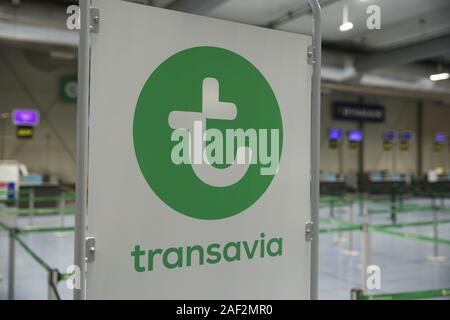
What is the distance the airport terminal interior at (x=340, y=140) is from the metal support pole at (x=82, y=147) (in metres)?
0.03

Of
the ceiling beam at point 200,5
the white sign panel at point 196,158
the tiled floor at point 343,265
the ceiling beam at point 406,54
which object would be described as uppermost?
the ceiling beam at point 406,54

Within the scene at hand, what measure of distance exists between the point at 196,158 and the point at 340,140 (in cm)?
1632

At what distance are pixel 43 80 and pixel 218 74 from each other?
12.2m

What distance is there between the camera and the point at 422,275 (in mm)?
4879

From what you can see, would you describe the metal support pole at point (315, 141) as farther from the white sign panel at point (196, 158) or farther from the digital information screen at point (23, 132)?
the digital information screen at point (23, 132)

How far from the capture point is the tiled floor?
A: 425 centimetres

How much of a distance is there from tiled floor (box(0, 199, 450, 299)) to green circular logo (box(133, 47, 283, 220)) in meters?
3.02

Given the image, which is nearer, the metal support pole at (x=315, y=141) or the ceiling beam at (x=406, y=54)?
the metal support pole at (x=315, y=141)

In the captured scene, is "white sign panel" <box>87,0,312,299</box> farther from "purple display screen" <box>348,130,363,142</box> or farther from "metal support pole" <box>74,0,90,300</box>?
"purple display screen" <box>348,130,363,142</box>

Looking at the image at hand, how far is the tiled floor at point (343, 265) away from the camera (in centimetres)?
425

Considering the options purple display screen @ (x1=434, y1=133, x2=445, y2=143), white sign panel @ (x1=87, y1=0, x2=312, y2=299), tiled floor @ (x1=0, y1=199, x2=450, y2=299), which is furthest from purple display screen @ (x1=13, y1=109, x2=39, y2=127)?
purple display screen @ (x1=434, y1=133, x2=445, y2=143)

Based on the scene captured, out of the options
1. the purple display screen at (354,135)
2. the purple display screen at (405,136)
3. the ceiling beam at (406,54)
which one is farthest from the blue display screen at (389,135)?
the ceiling beam at (406,54)

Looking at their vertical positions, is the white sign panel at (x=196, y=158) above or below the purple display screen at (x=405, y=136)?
below
